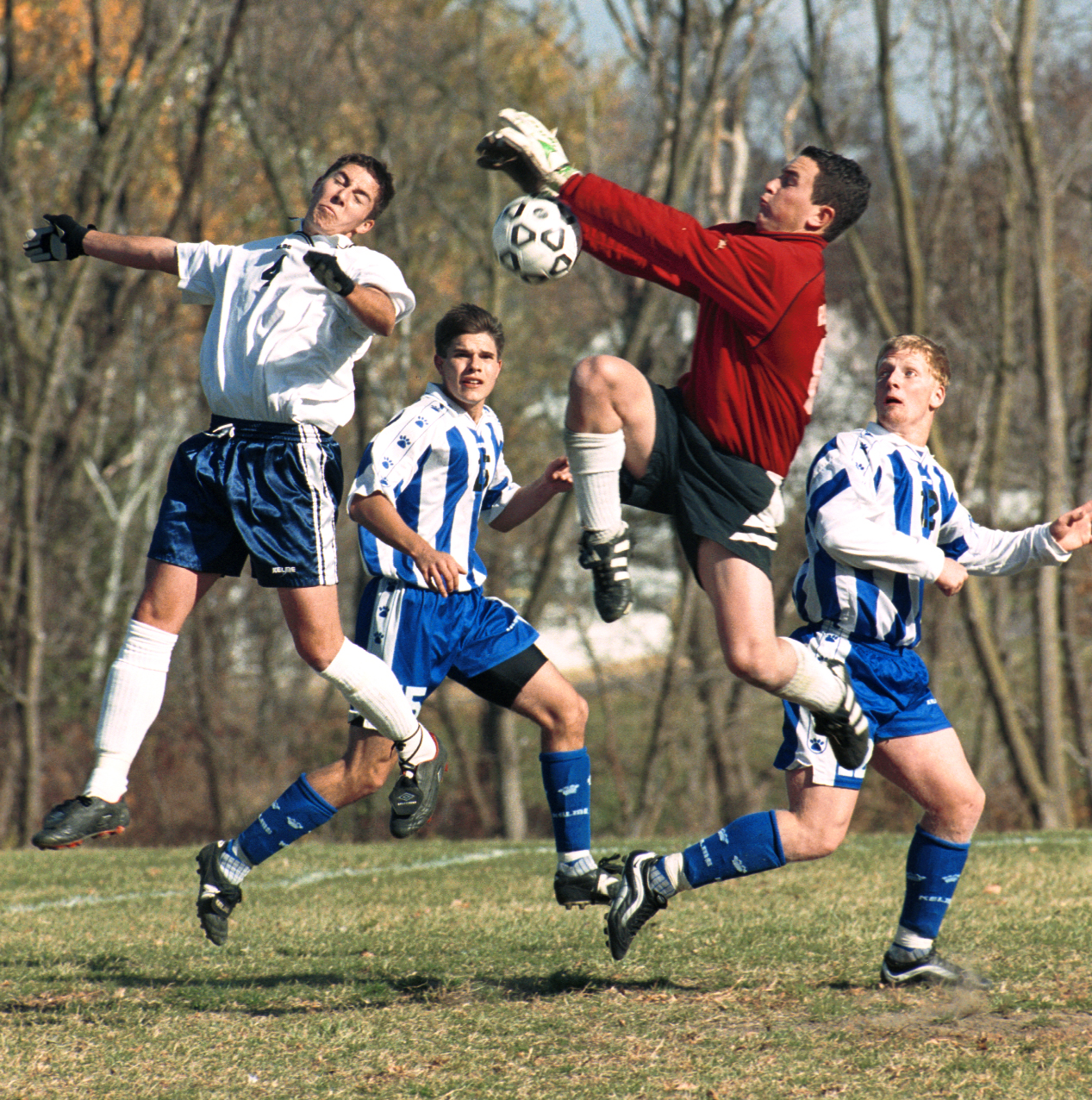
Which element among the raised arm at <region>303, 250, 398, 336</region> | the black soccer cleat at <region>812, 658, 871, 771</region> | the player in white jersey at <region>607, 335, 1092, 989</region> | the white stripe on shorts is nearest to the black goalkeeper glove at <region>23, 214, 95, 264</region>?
the raised arm at <region>303, 250, 398, 336</region>

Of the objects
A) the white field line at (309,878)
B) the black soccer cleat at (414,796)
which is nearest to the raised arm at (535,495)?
the black soccer cleat at (414,796)

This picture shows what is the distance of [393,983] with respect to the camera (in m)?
4.25

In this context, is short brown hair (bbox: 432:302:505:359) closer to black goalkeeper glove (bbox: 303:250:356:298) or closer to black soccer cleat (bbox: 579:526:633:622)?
black goalkeeper glove (bbox: 303:250:356:298)

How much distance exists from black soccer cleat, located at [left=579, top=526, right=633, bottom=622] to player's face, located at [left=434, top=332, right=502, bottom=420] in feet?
3.99

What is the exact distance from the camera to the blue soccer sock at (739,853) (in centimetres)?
382

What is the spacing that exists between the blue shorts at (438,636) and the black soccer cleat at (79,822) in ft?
3.53

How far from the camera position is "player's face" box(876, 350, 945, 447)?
13.2ft

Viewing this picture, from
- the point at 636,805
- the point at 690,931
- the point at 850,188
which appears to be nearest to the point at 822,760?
the point at 690,931

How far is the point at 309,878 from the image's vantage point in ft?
21.9

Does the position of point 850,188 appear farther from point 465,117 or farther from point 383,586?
point 465,117

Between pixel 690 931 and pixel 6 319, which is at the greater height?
pixel 6 319

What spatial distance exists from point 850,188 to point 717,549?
1116 millimetres

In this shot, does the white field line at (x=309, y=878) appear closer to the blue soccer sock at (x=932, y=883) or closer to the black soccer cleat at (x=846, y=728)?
the blue soccer sock at (x=932, y=883)

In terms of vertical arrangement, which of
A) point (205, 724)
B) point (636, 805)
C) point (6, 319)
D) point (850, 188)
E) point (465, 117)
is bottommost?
point (636, 805)
